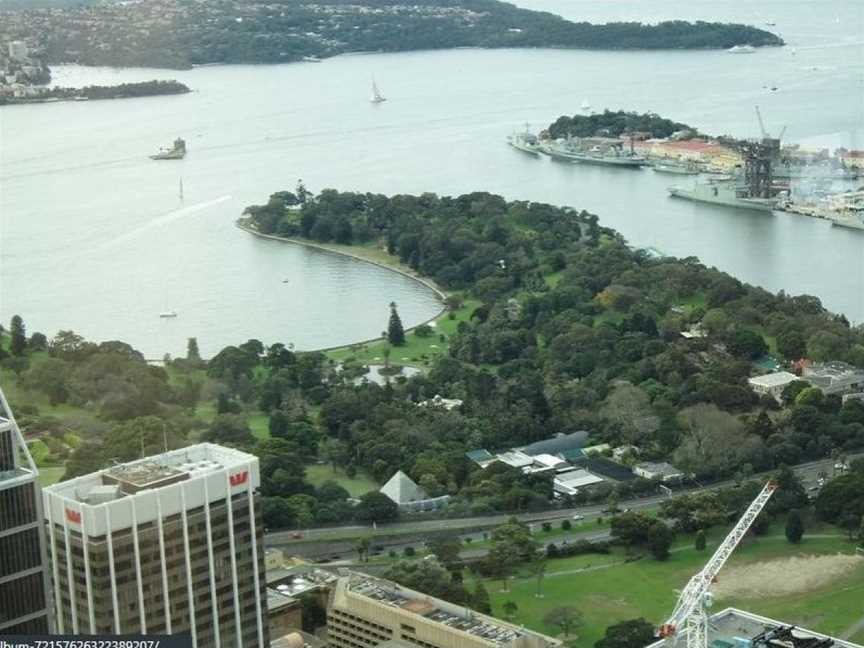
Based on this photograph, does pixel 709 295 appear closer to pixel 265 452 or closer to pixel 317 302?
pixel 317 302

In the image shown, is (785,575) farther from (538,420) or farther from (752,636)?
(538,420)

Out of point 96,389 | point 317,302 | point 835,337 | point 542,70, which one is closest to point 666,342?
point 835,337

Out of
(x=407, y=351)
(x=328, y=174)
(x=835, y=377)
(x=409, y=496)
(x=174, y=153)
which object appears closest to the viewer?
(x=409, y=496)

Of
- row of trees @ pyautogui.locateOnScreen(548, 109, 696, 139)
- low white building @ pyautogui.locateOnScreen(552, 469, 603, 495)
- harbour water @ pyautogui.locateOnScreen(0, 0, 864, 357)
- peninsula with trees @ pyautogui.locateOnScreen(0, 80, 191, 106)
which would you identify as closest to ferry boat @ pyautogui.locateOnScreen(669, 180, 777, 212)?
harbour water @ pyautogui.locateOnScreen(0, 0, 864, 357)

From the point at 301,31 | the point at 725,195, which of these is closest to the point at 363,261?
the point at 725,195

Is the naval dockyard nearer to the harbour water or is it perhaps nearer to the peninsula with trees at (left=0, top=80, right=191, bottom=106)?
the harbour water
